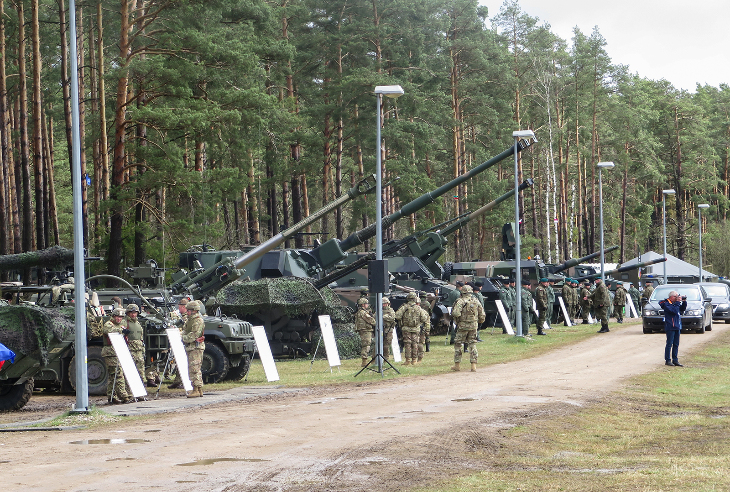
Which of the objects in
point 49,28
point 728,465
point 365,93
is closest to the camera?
point 728,465

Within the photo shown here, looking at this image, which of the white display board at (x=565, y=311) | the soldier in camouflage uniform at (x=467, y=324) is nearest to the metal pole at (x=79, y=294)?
the soldier in camouflage uniform at (x=467, y=324)

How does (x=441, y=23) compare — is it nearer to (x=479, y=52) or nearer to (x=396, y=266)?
(x=479, y=52)

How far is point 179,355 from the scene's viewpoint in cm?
1516

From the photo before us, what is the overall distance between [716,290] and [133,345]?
80.1 feet

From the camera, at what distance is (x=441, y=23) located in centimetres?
4478

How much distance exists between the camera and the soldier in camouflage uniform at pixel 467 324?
18328mm

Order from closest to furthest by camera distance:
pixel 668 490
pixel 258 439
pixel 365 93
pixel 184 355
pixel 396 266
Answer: pixel 668 490 → pixel 258 439 → pixel 184 355 → pixel 396 266 → pixel 365 93

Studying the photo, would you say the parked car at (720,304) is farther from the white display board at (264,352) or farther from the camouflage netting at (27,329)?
the camouflage netting at (27,329)

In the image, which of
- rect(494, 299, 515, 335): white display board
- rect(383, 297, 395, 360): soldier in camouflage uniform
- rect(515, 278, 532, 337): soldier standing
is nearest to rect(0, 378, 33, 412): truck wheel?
rect(383, 297, 395, 360): soldier in camouflage uniform

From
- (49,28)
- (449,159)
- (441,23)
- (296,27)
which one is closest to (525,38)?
(449,159)

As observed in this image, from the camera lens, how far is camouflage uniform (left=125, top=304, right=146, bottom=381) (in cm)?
1523

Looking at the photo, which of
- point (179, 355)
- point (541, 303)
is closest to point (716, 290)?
point (541, 303)

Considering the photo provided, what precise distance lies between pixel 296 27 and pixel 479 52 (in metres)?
9.52

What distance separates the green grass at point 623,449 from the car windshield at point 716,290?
19655mm
